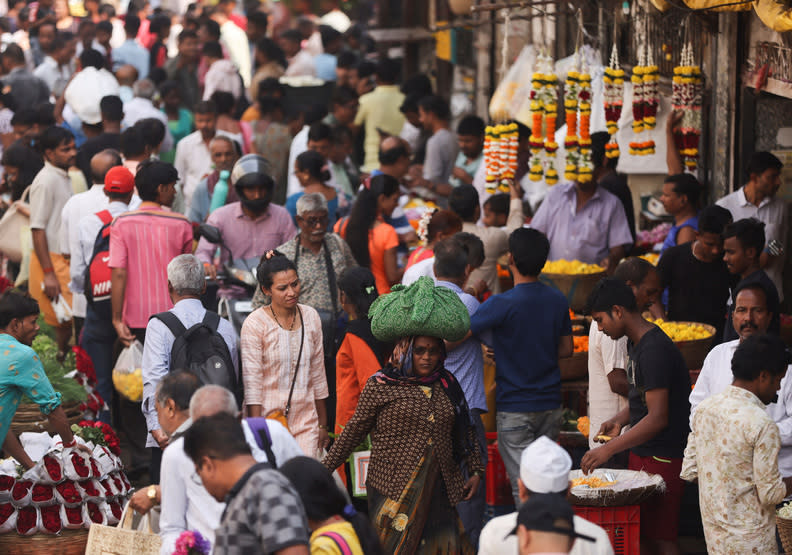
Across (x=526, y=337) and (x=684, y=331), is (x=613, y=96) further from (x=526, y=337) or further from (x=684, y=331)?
(x=526, y=337)

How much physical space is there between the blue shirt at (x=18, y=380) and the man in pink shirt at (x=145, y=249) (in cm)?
144

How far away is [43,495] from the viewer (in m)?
6.02

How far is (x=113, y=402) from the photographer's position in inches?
325

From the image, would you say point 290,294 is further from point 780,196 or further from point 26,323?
point 780,196

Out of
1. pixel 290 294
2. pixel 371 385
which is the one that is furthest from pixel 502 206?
pixel 371 385

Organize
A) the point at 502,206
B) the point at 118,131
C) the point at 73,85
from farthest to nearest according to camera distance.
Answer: the point at 73,85
the point at 118,131
the point at 502,206

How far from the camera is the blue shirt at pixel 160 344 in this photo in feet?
19.4

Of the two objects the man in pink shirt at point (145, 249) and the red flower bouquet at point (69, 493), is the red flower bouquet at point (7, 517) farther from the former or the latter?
the man in pink shirt at point (145, 249)

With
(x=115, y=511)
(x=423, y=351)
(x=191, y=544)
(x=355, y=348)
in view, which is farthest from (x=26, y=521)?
(x=423, y=351)

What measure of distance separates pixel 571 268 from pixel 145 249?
3.06 metres

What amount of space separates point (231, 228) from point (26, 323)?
205 cm

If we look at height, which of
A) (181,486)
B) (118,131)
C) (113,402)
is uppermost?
(118,131)

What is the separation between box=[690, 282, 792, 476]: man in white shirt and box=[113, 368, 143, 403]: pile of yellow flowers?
11.5ft

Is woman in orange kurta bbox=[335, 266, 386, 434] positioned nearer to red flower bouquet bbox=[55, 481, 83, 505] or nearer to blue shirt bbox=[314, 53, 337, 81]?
red flower bouquet bbox=[55, 481, 83, 505]
